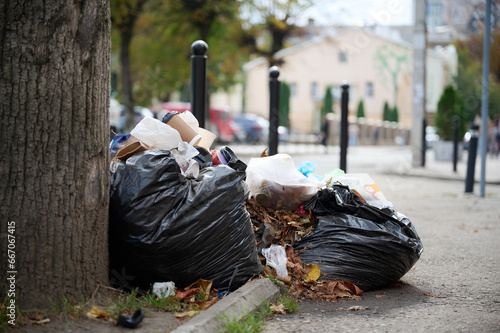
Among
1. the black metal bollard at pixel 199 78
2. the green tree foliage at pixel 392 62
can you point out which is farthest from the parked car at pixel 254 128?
the black metal bollard at pixel 199 78

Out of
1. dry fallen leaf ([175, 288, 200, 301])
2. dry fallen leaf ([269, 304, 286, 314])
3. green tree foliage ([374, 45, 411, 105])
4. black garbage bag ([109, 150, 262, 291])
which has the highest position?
green tree foliage ([374, 45, 411, 105])

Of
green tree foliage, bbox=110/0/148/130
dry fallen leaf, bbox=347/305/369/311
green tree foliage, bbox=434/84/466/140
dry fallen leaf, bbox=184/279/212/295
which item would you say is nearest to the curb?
dry fallen leaf, bbox=184/279/212/295

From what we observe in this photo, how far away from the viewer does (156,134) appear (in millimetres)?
3494

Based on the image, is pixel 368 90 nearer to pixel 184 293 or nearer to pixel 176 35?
pixel 176 35

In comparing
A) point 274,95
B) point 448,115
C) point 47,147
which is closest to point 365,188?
point 47,147

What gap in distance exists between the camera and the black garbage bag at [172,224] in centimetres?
298

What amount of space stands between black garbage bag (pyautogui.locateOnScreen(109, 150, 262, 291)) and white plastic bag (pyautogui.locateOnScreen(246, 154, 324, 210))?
729mm

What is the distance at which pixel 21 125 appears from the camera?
261 cm

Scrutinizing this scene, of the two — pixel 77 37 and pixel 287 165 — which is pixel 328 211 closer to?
pixel 287 165

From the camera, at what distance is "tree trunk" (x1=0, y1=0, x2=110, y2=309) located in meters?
2.60

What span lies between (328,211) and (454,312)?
0.96 m

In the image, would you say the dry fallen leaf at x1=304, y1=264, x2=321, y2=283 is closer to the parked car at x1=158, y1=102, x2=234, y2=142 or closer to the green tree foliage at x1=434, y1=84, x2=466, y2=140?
the green tree foliage at x1=434, y1=84, x2=466, y2=140

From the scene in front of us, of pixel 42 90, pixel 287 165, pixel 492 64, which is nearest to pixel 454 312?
pixel 287 165

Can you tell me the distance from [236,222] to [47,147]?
40.6 inches
